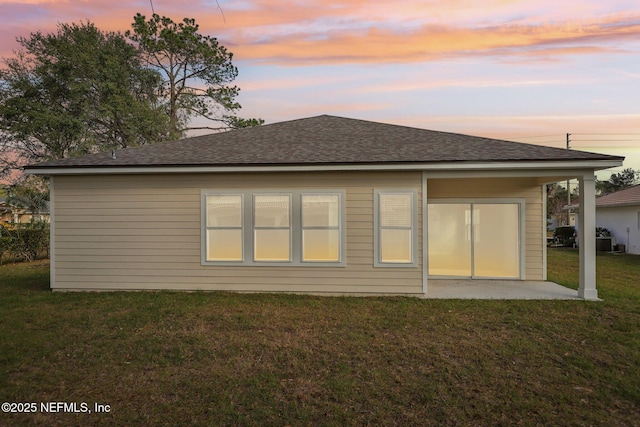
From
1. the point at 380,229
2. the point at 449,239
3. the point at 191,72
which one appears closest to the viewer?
the point at 380,229

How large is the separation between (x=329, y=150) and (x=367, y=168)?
1233 mm

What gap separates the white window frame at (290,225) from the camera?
28.1ft

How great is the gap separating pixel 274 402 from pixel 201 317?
336cm

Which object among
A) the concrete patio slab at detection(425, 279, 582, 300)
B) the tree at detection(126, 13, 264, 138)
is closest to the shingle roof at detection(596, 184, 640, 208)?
the concrete patio slab at detection(425, 279, 582, 300)

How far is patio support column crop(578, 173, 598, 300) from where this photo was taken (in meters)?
8.03

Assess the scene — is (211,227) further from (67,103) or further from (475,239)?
(67,103)

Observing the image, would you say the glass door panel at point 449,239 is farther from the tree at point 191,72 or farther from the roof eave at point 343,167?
the tree at point 191,72

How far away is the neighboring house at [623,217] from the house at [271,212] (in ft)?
46.6

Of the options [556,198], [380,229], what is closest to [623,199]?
[380,229]

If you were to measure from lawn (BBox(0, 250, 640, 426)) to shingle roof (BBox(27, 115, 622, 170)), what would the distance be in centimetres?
288

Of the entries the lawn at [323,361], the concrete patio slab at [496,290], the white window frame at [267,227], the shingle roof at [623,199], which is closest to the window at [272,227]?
the white window frame at [267,227]

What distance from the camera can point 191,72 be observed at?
21953mm

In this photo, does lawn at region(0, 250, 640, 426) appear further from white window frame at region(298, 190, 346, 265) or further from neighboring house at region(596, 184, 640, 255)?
neighboring house at region(596, 184, 640, 255)

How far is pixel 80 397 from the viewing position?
13.3 feet
